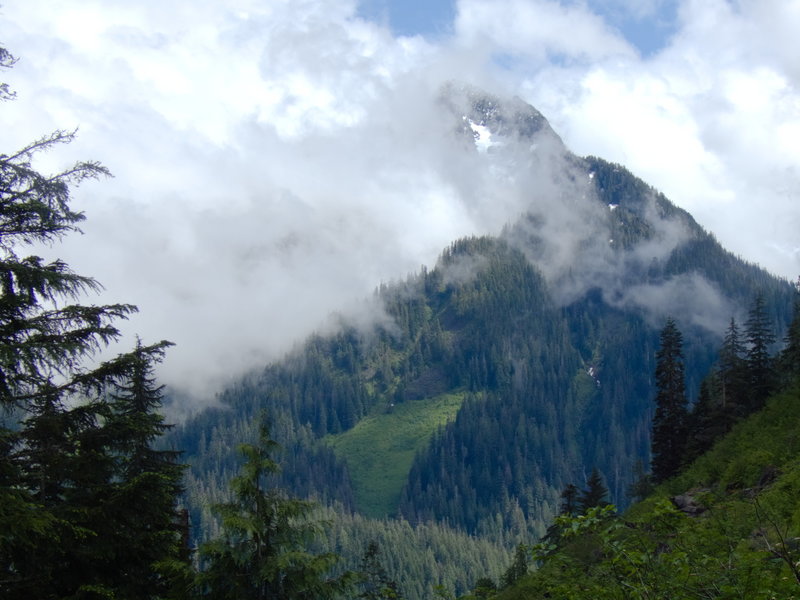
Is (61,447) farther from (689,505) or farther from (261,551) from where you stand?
(689,505)

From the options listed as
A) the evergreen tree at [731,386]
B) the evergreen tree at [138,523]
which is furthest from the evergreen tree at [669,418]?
the evergreen tree at [138,523]

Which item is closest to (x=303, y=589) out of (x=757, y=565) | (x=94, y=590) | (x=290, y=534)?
(x=290, y=534)

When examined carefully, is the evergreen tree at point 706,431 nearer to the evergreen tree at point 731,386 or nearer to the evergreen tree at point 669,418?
the evergreen tree at point 731,386

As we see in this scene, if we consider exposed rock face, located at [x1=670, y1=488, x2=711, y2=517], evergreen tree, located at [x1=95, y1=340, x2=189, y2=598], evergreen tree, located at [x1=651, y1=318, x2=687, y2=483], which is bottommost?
exposed rock face, located at [x1=670, y1=488, x2=711, y2=517]

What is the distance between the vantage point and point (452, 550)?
177000 millimetres

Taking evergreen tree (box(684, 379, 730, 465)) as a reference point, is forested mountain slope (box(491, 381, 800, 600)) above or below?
below

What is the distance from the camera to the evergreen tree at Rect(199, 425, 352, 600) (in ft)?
53.6

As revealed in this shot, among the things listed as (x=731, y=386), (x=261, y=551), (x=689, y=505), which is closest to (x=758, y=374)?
(x=731, y=386)

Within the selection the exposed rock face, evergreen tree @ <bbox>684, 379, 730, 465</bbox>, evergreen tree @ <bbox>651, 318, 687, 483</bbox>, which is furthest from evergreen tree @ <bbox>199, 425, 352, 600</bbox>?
evergreen tree @ <bbox>651, 318, 687, 483</bbox>

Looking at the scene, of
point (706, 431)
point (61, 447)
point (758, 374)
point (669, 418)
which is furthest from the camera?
point (669, 418)

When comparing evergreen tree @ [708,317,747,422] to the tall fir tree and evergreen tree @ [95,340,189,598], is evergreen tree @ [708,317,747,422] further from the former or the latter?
evergreen tree @ [95,340,189,598]

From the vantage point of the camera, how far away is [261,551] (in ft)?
55.0

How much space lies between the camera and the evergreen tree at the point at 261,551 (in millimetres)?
16328

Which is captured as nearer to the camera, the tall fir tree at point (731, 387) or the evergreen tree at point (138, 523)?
the evergreen tree at point (138, 523)
